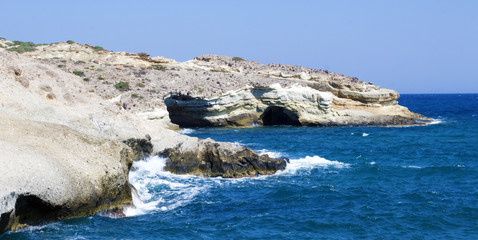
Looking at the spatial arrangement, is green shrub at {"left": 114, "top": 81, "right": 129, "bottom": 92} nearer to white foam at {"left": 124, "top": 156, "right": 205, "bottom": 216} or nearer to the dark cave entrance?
the dark cave entrance

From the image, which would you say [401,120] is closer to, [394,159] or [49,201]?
[394,159]

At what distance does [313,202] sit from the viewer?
19828 millimetres

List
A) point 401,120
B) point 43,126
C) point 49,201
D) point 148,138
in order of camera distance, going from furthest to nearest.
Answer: point 401,120, point 148,138, point 43,126, point 49,201

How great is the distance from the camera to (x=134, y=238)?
47.1ft

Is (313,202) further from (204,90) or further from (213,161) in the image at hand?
(204,90)

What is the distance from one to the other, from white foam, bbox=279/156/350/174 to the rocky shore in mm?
833

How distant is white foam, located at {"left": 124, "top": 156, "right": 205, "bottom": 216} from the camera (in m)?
18.6

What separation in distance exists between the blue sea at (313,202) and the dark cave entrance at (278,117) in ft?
70.3

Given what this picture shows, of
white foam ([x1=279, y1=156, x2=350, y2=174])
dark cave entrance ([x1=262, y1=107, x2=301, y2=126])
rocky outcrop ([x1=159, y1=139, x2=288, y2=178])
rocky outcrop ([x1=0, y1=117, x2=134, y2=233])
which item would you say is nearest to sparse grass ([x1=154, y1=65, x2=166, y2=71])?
dark cave entrance ([x1=262, y1=107, x2=301, y2=126])

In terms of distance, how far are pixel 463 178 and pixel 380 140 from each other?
52.6 ft

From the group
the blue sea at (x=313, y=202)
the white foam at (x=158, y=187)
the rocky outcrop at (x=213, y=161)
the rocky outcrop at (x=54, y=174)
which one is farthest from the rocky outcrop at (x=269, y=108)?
the rocky outcrop at (x=54, y=174)

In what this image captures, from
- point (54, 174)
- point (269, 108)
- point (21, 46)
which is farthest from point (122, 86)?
point (54, 174)

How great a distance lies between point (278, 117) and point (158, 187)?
37418 millimetres

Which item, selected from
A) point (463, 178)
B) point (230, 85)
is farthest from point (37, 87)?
point (230, 85)
